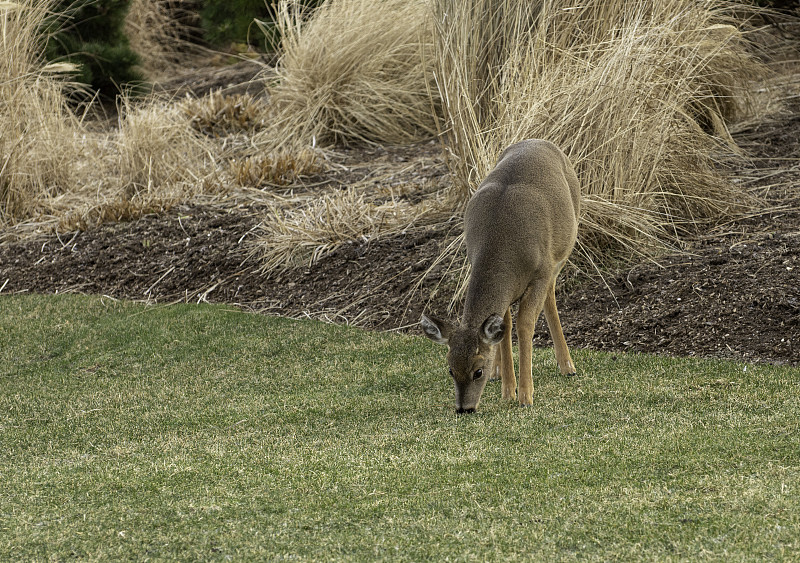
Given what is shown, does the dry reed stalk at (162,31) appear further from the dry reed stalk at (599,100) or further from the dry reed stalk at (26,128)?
the dry reed stalk at (599,100)

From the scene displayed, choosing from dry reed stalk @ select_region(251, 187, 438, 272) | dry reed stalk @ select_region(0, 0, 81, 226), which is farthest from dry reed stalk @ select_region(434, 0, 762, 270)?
dry reed stalk @ select_region(0, 0, 81, 226)

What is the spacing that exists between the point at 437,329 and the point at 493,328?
0.30m

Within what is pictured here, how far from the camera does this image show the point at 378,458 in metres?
4.51

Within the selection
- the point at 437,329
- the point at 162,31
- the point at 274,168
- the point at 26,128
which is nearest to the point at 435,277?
the point at 437,329

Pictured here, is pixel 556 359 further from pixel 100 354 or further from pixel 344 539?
pixel 100 354

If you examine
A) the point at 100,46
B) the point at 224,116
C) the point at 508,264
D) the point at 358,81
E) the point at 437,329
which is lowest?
the point at 224,116

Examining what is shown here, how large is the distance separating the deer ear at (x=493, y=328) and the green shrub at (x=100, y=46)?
490 inches

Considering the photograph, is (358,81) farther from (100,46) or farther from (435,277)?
(100,46)

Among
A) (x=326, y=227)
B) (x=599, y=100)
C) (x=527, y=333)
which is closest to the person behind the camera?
(x=527, y=333)

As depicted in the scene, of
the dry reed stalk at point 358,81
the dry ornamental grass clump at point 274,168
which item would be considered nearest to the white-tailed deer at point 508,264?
the dry ornamental grass clump at point 274,168

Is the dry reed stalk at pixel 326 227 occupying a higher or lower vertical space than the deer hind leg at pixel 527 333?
lower

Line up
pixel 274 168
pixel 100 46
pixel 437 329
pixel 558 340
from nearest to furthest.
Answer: pixel 437 329 → pixel 558 340 → pixel 274 168 → pixel 100 46

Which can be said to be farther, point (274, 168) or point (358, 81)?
point (358, 81)

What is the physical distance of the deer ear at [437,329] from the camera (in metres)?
5.00
